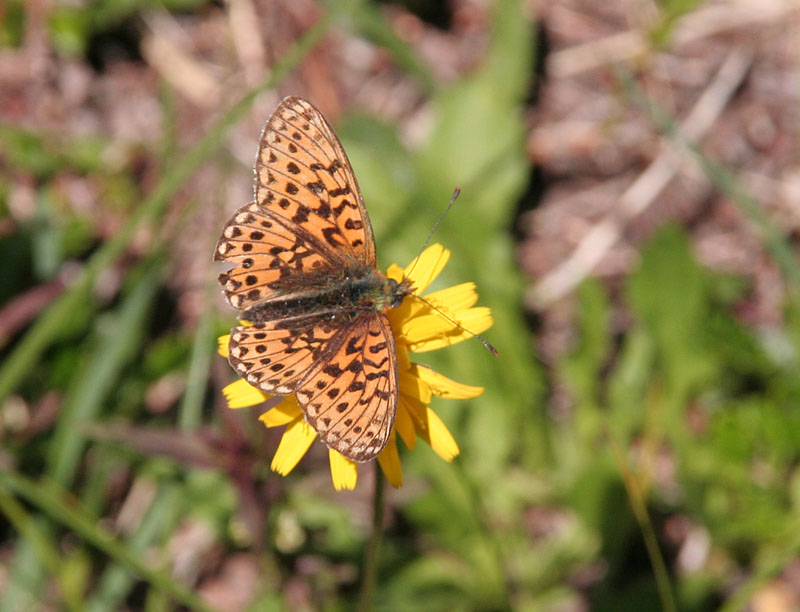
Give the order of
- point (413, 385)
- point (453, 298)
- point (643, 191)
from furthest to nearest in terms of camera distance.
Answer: point (643, 191)
point (453, 298)
point (413, 385)

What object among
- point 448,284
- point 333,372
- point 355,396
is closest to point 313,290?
point 333,372

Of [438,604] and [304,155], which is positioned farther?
[438,604]

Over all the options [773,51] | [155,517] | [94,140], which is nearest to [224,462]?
[155,517]

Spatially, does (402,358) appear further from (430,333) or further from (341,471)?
(341,471)

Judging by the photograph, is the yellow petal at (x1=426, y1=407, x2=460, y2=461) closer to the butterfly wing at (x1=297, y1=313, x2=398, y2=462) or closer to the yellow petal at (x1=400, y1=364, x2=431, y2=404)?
the yellow petal at (x1=400, y1=364, x2=431, y2=404)

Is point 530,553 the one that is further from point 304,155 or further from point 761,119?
point 761,119

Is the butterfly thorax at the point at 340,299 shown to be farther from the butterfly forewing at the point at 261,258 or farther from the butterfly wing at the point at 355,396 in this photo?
the butterfly wing at the point at 355,396
